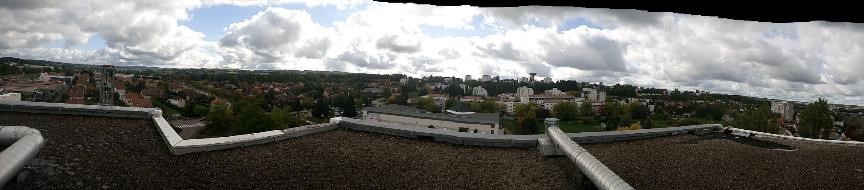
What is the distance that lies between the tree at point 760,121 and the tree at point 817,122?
367 centimetres

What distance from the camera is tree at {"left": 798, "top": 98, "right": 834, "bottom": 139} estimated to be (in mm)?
28547

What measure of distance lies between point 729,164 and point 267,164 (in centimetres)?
694

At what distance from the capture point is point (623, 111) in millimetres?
72312

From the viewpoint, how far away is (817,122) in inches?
1129

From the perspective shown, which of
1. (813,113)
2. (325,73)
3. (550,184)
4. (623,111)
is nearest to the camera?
(550,184)

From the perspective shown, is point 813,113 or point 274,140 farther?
point 813,113

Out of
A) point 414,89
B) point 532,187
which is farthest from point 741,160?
point 414,89

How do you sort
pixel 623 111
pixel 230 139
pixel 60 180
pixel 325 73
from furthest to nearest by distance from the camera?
1. pixel 325 73
2. pixel 623 111
3. pixel 230 139
4. pixel 60 180

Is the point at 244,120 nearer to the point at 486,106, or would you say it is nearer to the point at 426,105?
the point at 426,105

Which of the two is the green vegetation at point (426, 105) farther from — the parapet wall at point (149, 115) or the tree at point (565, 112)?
the parapet wall at point (149, 115)

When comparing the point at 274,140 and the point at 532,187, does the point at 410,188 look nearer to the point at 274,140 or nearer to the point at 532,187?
the point at 532,187

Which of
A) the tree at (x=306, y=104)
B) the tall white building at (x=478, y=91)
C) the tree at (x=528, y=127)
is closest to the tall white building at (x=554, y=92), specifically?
the tall white building at (x=478, y=91)

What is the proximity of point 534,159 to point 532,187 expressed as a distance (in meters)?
1.54

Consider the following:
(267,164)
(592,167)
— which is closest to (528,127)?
(267,164)
